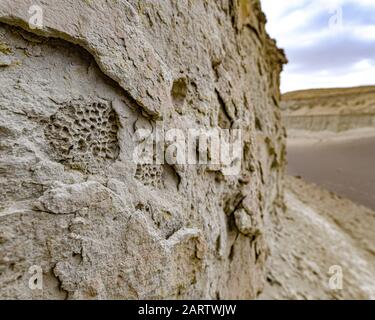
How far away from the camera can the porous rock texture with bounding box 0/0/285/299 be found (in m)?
0.98

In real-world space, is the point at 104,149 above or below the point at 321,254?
above

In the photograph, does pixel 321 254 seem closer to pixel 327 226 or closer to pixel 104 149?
pixel 327 226

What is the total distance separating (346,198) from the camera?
6500mm

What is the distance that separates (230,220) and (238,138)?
63 cm

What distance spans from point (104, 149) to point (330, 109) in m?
18.9

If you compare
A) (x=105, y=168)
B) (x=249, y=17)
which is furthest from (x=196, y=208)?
(x=249, y=17)

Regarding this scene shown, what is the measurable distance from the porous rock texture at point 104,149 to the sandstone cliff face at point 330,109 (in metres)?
16.6

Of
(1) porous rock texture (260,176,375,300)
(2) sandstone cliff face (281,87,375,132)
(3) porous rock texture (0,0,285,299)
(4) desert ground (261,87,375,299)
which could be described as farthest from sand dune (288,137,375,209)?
(3) porous rock texture (0,0,285,299)

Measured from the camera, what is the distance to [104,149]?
120 cm

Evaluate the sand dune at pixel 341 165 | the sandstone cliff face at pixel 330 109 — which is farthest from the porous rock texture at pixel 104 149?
the sandstone cliff face at pixel 330 109

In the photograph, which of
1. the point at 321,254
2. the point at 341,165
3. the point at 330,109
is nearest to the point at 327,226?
the point at 321,254

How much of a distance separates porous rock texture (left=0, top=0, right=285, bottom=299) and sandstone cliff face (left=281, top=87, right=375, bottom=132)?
16.6m

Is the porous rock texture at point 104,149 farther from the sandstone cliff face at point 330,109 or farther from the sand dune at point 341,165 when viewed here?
the sandstone cliff face at point 330,109
